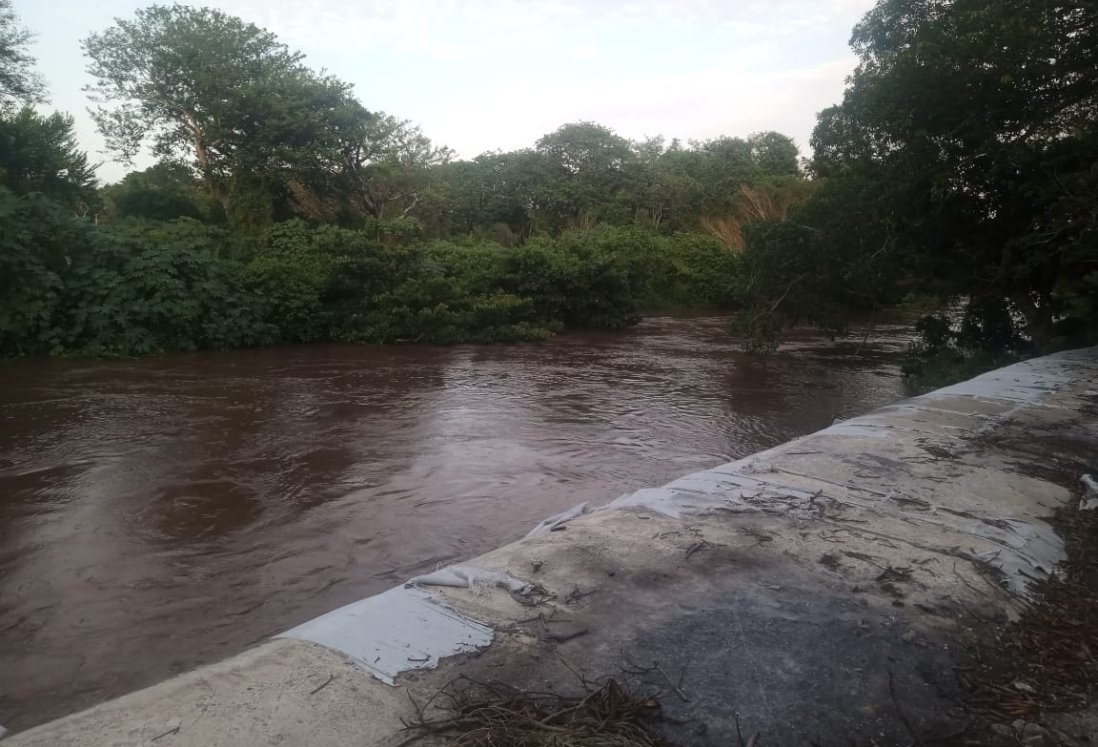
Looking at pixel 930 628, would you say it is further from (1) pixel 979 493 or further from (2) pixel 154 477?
(2) pixel 154 477

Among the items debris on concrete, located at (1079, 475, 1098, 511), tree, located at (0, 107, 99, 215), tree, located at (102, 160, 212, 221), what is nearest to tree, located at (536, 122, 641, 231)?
tree, located at (102, 160, 212, 221)

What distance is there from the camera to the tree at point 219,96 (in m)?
21.2

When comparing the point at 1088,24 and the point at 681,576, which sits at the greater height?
the point at 1088,24

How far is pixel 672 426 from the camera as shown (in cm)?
985

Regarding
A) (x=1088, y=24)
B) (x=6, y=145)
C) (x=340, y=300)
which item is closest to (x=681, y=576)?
(x=1088, y=24)

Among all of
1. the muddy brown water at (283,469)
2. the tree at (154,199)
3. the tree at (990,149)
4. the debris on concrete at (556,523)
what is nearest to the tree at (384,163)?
the tree at (154,199)

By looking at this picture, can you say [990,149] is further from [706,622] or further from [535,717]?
[535,717]

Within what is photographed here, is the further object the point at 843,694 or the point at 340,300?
the point at 340,300

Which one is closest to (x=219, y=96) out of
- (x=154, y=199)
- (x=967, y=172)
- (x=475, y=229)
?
(x=154, y=199)

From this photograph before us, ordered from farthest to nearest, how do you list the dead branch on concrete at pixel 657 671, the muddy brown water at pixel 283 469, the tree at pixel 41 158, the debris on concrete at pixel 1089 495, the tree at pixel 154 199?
the tree at pixel 154 199 < the tree at pixel 41 158 < the muddy brown water at pixel 283 469 < the debris on concrete at pixel 1089 495 < the dead branch on concrete at pixel 657 671

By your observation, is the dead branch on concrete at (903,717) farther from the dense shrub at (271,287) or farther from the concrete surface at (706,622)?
the dense shrub at (271,287)

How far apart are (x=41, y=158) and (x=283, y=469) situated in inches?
542

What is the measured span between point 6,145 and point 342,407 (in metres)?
11.6

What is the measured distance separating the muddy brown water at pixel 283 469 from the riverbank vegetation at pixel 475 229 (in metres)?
1.36
